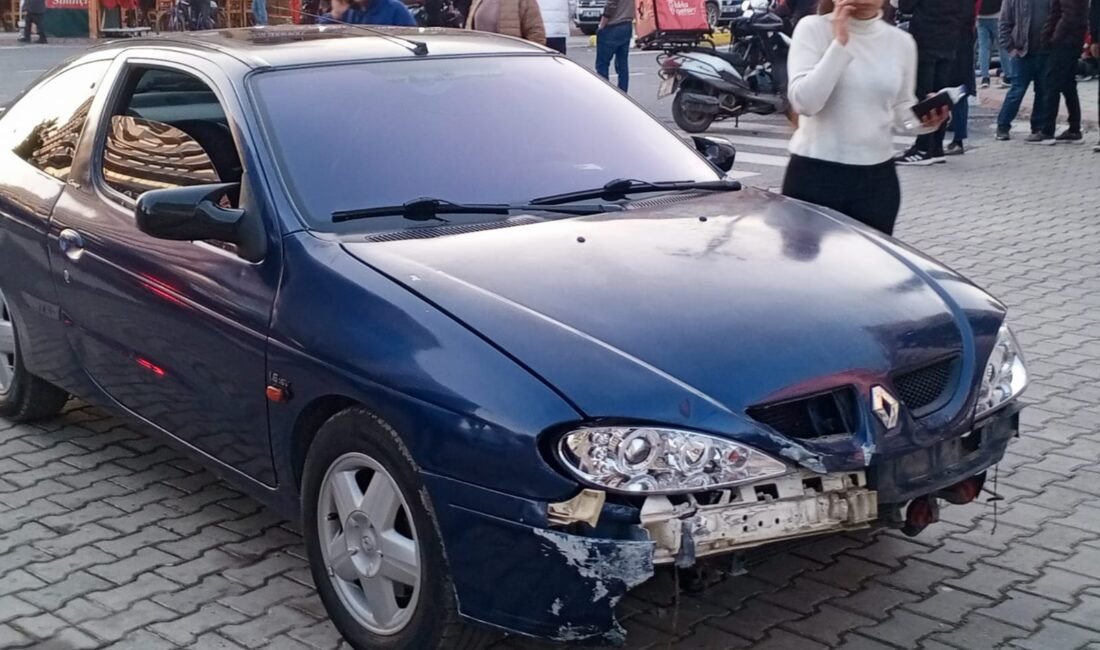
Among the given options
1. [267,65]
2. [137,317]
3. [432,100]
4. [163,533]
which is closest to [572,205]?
[432,100]

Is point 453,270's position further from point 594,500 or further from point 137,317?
point 137,317

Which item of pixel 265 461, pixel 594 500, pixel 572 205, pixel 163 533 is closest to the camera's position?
pixel 594 500

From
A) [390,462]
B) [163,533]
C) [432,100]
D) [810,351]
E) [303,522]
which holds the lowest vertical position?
[163,533]

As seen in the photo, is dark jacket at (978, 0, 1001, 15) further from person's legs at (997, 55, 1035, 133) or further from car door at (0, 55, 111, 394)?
car door at (0, 55, 111, 394)

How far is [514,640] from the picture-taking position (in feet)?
13.0

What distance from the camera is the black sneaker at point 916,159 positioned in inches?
526

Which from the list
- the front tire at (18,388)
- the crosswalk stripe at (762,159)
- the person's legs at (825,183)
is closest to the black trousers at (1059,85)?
the crosswalk stripe at (762,159)

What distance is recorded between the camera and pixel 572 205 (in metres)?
4.50

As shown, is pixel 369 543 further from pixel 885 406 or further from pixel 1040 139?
pixel 1040 139

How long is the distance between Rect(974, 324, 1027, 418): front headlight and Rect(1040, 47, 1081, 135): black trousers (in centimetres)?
1064

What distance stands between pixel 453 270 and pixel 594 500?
89cm

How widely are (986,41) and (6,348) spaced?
15.2 m

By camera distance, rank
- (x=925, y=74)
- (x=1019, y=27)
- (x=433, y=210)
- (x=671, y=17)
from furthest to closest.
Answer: (x=671, y=17) < (x=1019, y=27) < (x=925, y=74) < (x=433, y=210)

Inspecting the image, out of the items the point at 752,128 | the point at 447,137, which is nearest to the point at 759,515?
the point at 447,137
